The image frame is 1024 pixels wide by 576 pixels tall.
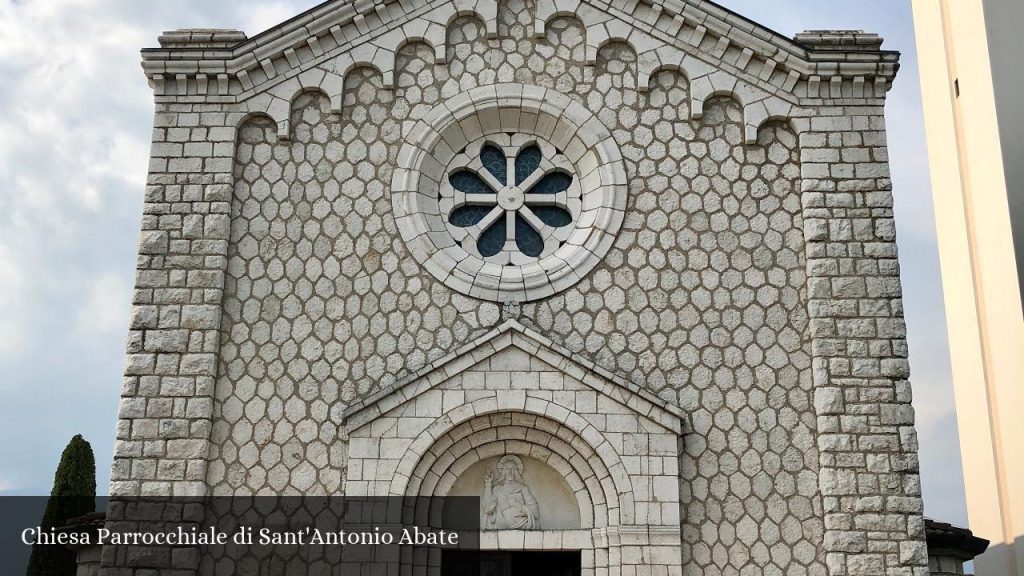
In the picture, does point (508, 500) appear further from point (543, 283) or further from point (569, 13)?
point (569, 13)

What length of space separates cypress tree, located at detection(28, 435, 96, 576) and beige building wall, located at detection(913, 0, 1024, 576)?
15.0 m

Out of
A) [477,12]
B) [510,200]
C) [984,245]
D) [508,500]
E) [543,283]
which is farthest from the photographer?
[984,245]

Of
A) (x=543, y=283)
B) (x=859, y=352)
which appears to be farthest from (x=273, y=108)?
(x=859, y=352)

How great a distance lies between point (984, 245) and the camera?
725 inches

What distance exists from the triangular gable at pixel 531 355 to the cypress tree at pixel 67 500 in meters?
8.32

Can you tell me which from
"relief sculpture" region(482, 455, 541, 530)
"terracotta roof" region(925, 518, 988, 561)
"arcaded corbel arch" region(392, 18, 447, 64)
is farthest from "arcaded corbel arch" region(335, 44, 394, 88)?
"terracotta roof" region(925, 518, 988, 561)

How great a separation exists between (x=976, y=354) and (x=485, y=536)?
11.1m

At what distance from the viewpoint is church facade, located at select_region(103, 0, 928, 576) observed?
11133mm

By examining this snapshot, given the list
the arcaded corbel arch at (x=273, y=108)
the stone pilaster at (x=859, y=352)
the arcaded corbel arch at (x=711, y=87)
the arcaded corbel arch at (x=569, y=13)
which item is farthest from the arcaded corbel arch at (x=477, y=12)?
the stone pilaster at (x=859, y=352)

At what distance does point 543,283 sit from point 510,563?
2.99 metres

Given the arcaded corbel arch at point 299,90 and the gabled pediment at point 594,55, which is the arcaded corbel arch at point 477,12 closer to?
the gabled pediment at point 594,55

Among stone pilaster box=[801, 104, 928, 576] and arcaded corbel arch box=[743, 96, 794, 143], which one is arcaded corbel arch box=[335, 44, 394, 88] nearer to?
arcaded corbel arch box=[743, 96, 794, 143]

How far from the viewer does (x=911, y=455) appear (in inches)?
438

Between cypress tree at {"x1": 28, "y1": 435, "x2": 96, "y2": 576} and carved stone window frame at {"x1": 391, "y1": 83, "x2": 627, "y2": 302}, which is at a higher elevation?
carved stone window frame at {"x1": 391, "y1": 83, "x2": 627, "y2": 302}
